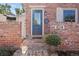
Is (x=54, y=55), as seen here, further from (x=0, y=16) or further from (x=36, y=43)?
(x=0, y=16)

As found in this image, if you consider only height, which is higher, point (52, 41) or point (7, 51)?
point (52, 41)

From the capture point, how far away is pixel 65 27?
10.8 feet

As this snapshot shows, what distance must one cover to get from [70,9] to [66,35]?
0.32 m

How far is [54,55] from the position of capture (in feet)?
10.8

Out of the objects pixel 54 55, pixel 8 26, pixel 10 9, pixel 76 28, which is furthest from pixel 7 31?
pixel 76 28

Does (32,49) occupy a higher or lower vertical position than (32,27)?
lower

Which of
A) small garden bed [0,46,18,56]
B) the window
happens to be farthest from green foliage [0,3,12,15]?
the window

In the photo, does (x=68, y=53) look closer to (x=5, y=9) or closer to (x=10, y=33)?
(x=10, y=33)

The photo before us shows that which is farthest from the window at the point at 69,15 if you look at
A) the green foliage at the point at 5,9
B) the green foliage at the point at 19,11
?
the green foliage at the point at 5,9

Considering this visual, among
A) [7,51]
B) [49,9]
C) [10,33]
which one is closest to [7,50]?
[7,51]

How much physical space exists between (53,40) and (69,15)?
0.37 meters

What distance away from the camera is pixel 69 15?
3307 mm

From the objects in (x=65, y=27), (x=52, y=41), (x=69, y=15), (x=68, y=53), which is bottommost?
(x=68, y=53)

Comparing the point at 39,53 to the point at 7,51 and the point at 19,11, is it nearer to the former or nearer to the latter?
the point at 7,51
